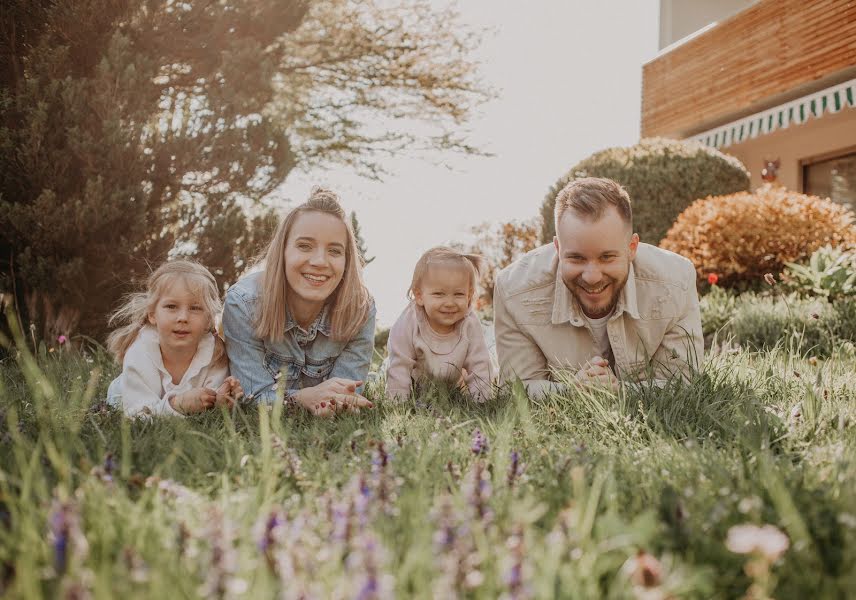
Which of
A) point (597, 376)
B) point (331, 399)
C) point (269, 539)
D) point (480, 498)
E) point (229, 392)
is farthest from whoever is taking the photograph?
point (229, 392)

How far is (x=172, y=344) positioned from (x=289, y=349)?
0.64m

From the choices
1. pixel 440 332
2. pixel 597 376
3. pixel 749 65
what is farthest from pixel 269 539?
pixel 749 65

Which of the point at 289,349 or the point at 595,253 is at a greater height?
the point at 595,253

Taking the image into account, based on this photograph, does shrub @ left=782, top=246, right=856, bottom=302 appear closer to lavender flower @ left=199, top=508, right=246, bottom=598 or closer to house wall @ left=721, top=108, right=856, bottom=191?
lavender flower @ left=199, top=508, right=246, bottom=598

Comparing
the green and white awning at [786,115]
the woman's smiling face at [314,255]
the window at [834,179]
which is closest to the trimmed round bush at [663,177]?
the green and white awning at [786,115]

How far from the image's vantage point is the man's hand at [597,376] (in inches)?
129

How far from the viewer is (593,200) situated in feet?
12.1

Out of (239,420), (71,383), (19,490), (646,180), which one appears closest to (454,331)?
(239,420)

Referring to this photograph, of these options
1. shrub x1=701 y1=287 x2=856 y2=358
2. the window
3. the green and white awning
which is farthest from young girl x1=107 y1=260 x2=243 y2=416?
the window

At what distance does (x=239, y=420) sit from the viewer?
3.28 m

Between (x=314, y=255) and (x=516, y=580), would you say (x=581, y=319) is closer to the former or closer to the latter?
(x=314, y=255)

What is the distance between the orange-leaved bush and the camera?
8.53 m

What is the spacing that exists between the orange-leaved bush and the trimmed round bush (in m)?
1.88

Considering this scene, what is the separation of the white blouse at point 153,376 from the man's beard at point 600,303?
2.02m
